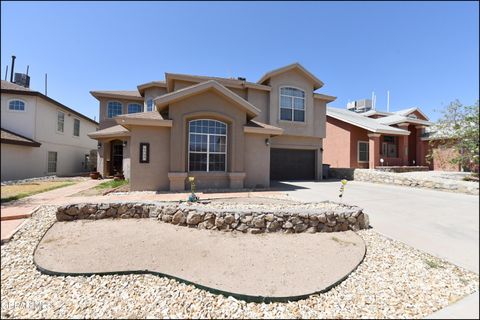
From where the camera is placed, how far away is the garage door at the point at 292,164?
16.3 meters

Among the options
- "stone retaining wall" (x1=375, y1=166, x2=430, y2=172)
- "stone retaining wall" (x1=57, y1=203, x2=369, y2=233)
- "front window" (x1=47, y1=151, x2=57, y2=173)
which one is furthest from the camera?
"stone retaining wall" (x1=375, y1=166, x2=430, y2=172)

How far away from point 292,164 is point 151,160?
10899mm

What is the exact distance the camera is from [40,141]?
575 cm

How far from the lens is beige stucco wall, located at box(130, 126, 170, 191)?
967 centimetres

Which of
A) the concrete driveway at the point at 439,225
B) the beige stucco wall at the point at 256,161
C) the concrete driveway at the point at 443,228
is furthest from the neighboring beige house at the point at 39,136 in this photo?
the beige stucco wall at the point at 256,161

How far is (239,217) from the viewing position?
5.89 meters

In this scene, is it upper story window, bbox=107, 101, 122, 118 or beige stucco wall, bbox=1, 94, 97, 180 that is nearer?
beige stucco wall, bbox=1, 94, 97, 180

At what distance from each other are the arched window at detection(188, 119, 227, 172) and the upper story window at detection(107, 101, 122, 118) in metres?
11.1

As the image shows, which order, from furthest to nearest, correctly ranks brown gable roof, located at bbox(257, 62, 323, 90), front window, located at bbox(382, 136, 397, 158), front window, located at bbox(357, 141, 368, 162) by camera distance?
front window, located at bbox(382, 136, 397, 158), front window, located at bbox(357, 141, 368, 162), brown gable roof, located at bbox(257, 62, 323, 90)

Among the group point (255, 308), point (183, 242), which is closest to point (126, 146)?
point (183, 242)

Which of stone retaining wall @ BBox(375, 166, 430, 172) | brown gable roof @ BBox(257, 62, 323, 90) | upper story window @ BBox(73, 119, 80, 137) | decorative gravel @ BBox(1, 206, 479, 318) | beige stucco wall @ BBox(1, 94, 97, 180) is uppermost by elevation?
brown gable roof @ BBox(257, 62, 323, 90)

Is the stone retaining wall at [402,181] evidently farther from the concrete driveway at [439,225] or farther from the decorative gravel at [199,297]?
the decorative gravel at [199,297]

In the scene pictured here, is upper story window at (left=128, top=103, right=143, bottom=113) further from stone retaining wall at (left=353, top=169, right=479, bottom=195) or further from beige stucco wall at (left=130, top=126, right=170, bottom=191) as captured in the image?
stone retaining wall at (left=353, top=169, right=479, bottom=195)

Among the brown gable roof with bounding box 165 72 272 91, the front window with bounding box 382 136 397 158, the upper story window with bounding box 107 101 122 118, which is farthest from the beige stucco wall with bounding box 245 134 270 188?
the front window with bounding box 382 136 397 158
